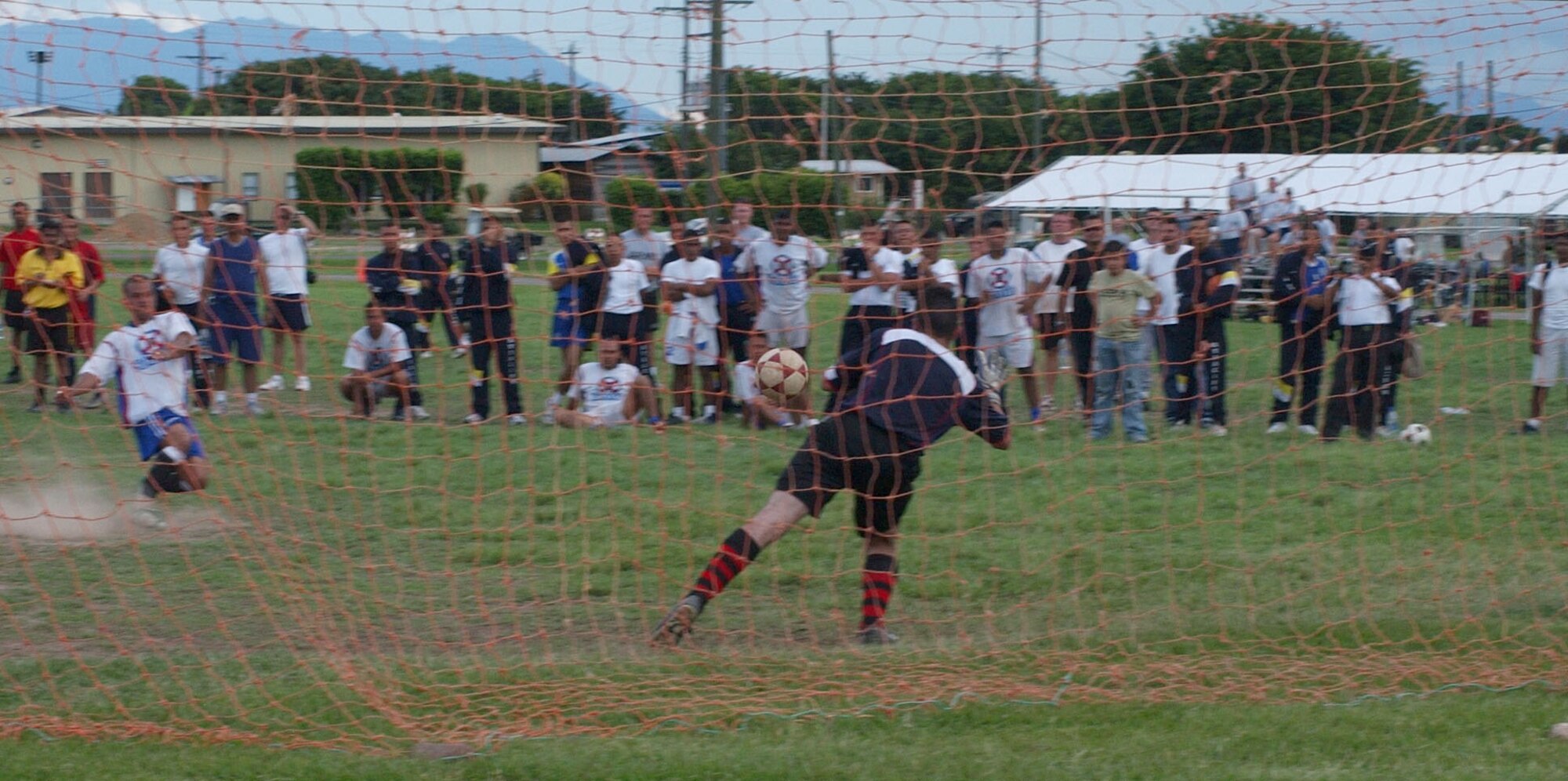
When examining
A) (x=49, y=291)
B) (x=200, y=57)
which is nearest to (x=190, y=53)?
(x=200, y=57)

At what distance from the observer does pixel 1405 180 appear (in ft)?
20.3

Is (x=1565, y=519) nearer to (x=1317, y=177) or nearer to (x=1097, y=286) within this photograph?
(x=1317, y=177)

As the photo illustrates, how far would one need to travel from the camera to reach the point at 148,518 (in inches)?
302

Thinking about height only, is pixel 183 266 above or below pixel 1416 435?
above

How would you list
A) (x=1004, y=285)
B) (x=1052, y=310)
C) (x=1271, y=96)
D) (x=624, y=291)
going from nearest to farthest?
(x=1271, y=96) → (x=624, y=291) → (x=1004, y=285) → (x=1052, y=310)

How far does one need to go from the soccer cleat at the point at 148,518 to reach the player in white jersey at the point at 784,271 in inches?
129

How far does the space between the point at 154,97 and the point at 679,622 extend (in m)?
2.68

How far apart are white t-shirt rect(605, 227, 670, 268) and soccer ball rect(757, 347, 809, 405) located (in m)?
0.74

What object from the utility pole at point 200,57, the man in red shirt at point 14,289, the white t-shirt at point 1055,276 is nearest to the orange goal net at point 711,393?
the utility pole at point 200,57

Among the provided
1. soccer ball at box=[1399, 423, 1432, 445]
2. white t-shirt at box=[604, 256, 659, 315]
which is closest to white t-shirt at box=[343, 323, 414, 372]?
white t-shirt at box=[604, 256, 659, 315]

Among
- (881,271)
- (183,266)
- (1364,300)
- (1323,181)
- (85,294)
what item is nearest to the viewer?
(85,294)

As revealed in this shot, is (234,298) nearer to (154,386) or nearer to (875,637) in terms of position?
(154,386)

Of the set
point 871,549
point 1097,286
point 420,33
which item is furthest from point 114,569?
point 1097,286

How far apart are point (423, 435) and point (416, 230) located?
467 cm
